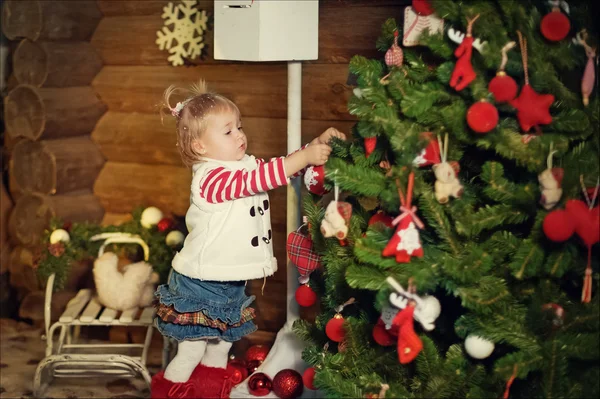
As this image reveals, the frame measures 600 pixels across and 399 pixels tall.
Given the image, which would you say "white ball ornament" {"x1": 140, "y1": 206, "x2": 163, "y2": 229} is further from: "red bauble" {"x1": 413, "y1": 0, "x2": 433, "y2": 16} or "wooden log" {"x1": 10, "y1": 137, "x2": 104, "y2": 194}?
"red bauble" {"x1": 413, "y1": 0, "x2": 433, "y2": 16}

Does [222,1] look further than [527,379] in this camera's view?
Yes

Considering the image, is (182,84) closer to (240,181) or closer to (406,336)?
(240,181)

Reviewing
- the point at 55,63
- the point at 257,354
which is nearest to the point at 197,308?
the point at 257,354

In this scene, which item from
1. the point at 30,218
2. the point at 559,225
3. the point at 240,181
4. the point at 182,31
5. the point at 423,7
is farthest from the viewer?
the point at 30,218

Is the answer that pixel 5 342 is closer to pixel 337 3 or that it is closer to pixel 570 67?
pixel 337 3

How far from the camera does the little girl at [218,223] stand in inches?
108

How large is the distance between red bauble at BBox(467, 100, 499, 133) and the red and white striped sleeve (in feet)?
2.35

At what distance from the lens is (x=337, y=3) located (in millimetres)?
3291

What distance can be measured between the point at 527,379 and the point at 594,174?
0.60m

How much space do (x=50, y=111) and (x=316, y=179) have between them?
1.74 m

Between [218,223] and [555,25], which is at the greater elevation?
[555,25]

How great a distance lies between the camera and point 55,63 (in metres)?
3.87

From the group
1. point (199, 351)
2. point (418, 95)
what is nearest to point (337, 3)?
point (418, 95)

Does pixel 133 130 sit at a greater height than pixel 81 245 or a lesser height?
greater
